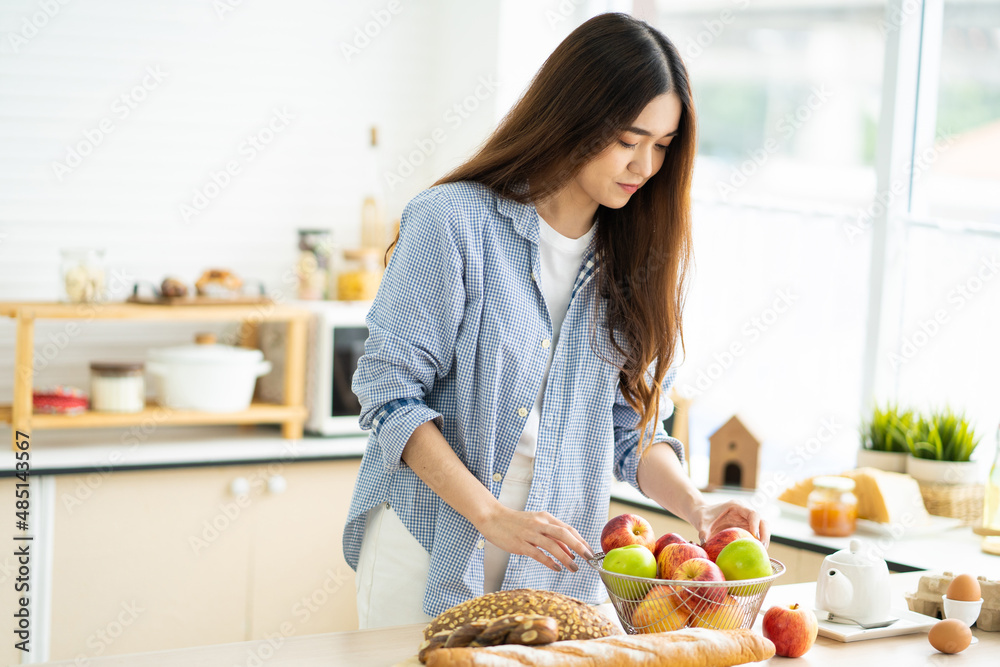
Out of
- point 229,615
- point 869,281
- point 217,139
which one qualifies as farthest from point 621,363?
point 217,139

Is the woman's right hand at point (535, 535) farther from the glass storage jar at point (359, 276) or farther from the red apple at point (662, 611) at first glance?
the glass storage jar at point (359, 276)

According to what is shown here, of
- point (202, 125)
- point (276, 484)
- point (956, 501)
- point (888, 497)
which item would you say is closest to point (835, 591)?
point (888, 497)

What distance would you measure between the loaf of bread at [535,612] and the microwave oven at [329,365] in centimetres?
170

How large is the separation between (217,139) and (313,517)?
1.16 metres

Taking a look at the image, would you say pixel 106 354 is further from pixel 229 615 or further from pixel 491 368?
pixel 491 368

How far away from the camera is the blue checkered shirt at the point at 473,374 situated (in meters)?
1.41

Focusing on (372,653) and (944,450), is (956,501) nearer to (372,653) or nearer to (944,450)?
(944,450)

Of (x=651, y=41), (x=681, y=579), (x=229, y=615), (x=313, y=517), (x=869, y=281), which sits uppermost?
(x=651, y=41)

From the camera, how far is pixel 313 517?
9.14 feet

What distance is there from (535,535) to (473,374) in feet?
0.93

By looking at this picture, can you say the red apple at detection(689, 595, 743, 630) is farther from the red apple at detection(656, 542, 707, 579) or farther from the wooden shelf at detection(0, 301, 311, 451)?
the wooden shelf at detection(0, 301, 311, 451)

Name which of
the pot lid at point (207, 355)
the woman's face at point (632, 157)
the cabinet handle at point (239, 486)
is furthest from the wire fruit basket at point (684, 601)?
the pot lid at point (207, 355)

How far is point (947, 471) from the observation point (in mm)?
2307

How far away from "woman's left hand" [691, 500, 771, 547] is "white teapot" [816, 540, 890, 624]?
107 millimetres
